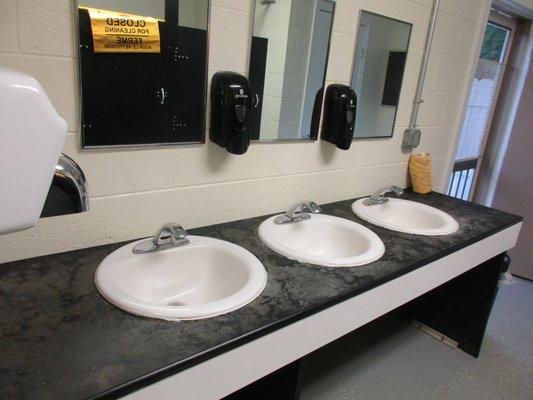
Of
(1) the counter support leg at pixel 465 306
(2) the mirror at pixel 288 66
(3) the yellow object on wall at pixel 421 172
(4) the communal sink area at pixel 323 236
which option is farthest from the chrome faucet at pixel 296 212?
(1) the counter support leg at pixel 465 306

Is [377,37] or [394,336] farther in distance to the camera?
[394,336]

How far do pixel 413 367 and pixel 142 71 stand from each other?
6.23 ft

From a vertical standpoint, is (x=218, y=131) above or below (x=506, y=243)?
above

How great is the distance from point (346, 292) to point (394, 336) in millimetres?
1355

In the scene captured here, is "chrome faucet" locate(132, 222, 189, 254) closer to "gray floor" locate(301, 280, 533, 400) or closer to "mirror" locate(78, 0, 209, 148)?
"mirror" locate(78, 0, 209, 148)

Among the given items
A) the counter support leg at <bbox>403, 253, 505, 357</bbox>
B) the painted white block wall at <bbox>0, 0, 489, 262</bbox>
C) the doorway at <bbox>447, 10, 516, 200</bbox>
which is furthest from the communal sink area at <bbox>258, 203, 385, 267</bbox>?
the doorway at <bbox>447, 10, 516, 200</bbox>

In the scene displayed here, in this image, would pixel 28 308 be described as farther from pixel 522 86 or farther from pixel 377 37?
pixel 522 86

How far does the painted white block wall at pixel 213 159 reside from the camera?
3.33ft

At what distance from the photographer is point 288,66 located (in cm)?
154

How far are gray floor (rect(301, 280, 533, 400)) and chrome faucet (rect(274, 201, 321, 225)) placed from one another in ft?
2.66

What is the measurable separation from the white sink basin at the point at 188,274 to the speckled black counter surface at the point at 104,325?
44 mm

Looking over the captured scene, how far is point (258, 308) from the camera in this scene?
1000mm

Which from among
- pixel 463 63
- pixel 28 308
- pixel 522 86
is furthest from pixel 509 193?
pixel 28 308

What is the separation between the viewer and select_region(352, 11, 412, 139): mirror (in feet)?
5.82
